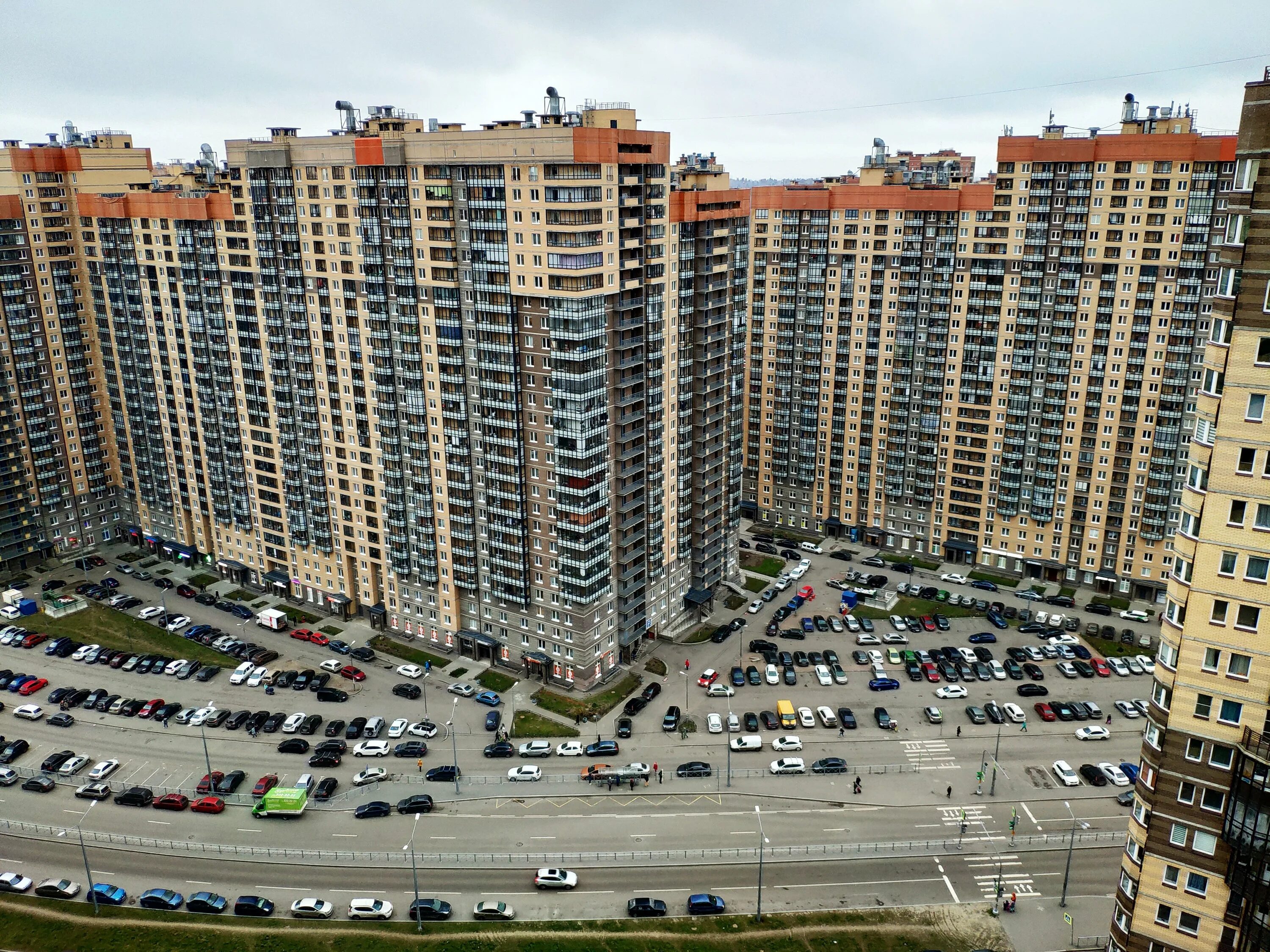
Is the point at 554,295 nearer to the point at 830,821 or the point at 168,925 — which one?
the point at 830,821

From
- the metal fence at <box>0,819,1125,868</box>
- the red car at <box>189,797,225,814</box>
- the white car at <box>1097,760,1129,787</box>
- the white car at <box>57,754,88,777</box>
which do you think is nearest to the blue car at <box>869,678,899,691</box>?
the white car at <box>1097,760,1129,787</box>

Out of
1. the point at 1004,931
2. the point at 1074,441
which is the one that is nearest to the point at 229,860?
the point at 1004,931

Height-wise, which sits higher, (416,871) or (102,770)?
(102,770)

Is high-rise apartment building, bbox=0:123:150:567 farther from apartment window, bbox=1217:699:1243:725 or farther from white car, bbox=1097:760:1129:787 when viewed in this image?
apartment window, bbox=1217:699:1243:725

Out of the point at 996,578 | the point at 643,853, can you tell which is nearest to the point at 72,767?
the point at 643,853

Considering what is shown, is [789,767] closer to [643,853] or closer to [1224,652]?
[643,853]

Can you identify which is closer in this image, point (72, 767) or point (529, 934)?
point (529, 934)
